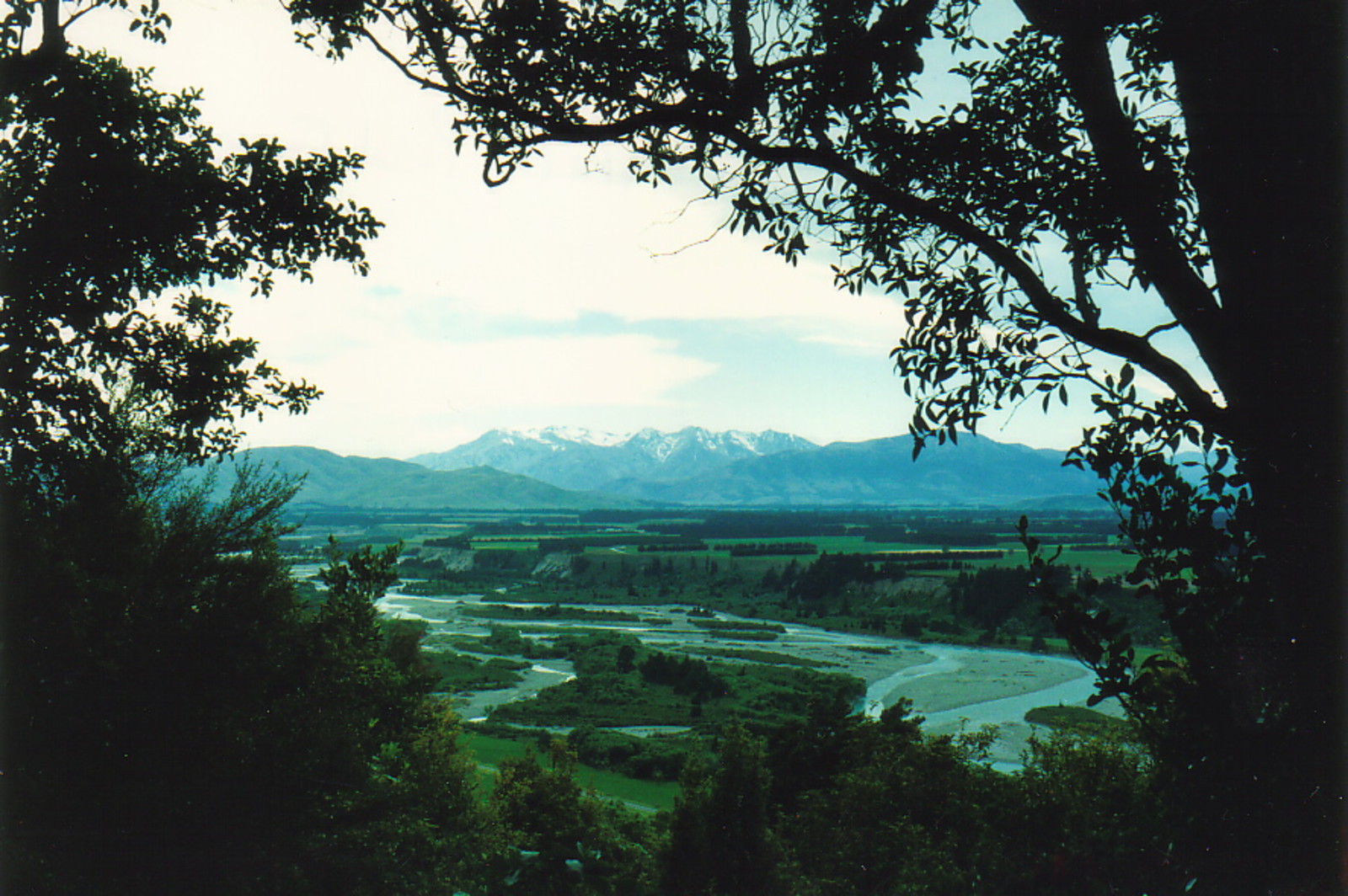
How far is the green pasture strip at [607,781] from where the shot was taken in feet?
136

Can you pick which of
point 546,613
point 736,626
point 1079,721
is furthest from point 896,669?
point 546,613

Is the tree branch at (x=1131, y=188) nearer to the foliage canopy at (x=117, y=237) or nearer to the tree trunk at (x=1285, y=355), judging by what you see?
the tree trunk at (x=1285, y=355)

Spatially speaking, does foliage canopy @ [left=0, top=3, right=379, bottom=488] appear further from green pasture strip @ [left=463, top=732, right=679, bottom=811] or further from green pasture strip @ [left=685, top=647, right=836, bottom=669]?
green pasture strip @ [left=685, top=647, right=836, bottom=669]

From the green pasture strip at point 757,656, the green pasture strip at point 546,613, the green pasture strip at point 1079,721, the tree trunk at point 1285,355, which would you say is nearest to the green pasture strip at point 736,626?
the green pasture strip at point 546,613

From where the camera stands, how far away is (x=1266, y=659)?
3.48m

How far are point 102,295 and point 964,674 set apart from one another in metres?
59.9

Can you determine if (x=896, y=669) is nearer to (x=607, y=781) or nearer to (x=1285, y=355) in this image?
(x=607, y=781)

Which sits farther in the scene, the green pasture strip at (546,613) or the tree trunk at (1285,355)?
the green pasture strip at (546,613)

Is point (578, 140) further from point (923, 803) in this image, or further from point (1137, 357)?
Answer: point (923, 803)

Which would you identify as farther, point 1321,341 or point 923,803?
point 923,803

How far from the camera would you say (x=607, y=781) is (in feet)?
143

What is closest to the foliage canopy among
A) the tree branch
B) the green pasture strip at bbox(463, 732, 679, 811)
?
the tree branch

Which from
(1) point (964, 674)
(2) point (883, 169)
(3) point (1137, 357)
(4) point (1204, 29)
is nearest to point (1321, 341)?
(3) point (1137, 357)

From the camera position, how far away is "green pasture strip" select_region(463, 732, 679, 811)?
4153 cm
